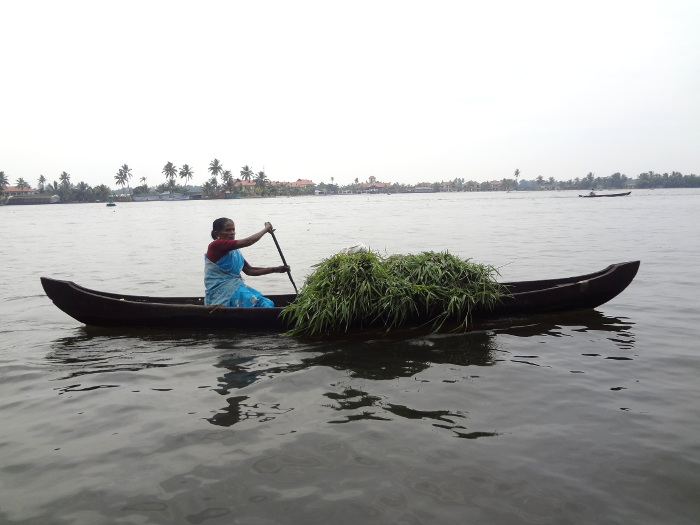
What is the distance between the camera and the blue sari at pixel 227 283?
22.6ft

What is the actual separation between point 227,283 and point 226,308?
493 mm

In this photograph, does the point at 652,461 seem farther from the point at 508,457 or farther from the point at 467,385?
the point at 467,385

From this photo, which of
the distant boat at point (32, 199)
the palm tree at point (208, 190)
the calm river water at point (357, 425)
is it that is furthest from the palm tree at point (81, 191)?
the calm river water at point (357, 425)

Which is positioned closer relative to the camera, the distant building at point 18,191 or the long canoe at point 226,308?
the long canoe at point 226,308

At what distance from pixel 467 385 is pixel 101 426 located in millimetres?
3284

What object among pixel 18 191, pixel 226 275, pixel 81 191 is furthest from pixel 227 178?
pixel 226 275

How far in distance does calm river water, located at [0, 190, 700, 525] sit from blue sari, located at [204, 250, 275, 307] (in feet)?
1.61

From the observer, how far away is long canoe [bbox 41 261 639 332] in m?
6.59

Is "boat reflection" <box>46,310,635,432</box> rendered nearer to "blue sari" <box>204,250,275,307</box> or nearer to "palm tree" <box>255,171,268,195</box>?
"blue sari" <box>204,250,275,307</box>

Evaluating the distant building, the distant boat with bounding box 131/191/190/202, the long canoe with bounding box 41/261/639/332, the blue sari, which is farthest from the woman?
the distant building

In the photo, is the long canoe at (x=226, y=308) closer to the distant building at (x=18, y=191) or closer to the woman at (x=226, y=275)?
the woman at (x=226, y=275)

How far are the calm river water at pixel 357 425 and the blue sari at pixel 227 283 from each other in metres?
0.49

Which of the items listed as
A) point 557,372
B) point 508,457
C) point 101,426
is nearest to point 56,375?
point 101,426

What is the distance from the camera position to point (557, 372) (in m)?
5.27
